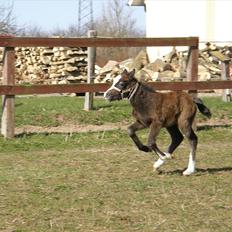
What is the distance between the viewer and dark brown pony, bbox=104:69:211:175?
357 inches

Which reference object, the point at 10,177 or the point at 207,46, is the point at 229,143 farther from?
the point at 207,46

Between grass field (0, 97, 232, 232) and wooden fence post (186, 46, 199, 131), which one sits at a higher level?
wooden fence post (186, 46, 199, 131)

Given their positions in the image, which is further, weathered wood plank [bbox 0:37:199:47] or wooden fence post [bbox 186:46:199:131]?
wooden fence post [bbox 186:46:199:131]

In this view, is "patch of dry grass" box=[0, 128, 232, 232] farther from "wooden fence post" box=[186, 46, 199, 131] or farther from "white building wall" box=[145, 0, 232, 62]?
"white building wall" box=[145, 0, 232, 62]

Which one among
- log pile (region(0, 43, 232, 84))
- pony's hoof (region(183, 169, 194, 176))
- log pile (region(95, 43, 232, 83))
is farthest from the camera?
log pile (region(0, 43, 232, 84))

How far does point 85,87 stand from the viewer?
1249 centimetres

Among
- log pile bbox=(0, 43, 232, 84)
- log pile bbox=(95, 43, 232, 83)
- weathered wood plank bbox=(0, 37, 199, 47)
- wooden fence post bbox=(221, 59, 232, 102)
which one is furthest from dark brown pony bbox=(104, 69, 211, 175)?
log pile bbox=(0, 43, 232, 84)

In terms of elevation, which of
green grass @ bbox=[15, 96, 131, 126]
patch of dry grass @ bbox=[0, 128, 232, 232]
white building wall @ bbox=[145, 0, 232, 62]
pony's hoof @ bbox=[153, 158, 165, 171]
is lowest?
patch of dry grass @ bbox=[0, 128, 232, 232]

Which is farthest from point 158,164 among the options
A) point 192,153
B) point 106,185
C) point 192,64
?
point 192,64

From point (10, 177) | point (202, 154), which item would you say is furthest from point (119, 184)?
point (202, 154)

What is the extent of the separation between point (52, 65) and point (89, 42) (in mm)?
9568

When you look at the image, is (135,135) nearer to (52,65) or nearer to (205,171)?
(205,171)

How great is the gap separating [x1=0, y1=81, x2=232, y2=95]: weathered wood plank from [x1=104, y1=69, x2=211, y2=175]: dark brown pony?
10.5 feet

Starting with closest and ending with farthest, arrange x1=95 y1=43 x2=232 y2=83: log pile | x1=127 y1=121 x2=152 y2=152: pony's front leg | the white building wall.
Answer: x1=127 y1=121 x2=152 y2=152: pony's front leg → x1=95 y1=43 x2=232 y2=83: log pile → the white building wall
